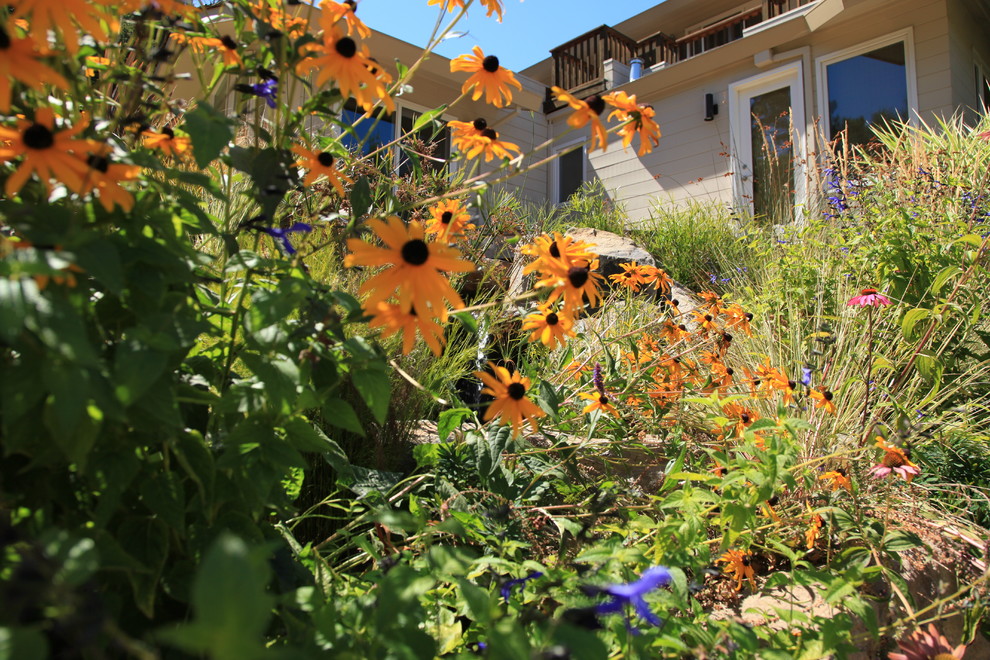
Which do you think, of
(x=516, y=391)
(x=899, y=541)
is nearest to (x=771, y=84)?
(x=899, y=541)

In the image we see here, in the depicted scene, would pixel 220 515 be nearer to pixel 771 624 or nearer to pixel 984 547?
pixel 771 624

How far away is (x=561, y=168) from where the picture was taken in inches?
425

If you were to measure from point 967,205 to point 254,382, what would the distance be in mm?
3549

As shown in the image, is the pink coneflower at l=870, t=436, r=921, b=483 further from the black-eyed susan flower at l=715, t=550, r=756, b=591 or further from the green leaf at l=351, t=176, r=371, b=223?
the green leaf at l=351, t=176, r=371, b=223

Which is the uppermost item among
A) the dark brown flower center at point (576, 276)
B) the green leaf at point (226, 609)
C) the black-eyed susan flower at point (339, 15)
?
the black-eyed susan flower at point (339, 15)

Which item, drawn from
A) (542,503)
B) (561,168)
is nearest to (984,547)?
(542,503)

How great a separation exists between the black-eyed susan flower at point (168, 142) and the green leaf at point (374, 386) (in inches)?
23.0

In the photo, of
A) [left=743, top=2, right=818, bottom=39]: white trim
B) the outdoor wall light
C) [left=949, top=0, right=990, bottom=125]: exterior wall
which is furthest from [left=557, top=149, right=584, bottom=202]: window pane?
[left=949, top=0, right=990, bottom=125]: exterior wall

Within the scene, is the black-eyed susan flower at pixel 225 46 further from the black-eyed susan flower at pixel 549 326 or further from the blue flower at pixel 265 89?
the black-eyed susan flower at pixel 549 326

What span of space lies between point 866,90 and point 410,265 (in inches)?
329

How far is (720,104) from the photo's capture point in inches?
333

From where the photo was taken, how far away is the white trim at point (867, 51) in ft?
22.6

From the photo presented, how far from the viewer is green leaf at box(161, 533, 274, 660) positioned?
0.39m

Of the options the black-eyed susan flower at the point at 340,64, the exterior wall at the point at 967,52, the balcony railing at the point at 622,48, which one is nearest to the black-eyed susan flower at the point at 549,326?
the black-eyed susan flower at the point at 340,64
